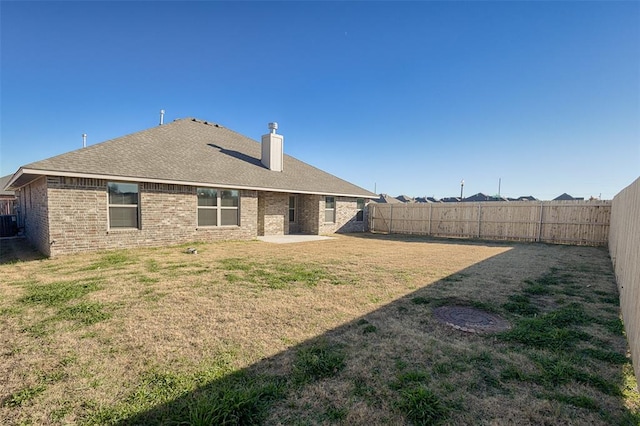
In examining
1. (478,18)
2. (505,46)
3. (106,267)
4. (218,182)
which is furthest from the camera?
(218,182)

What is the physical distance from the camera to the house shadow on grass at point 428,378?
2252mm

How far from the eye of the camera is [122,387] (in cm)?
258

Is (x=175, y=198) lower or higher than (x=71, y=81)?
lower

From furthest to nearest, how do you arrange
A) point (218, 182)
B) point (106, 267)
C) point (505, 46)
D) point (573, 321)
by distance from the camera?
point (218, 182), point (505, 46), point (106, 267), point (573, 321)

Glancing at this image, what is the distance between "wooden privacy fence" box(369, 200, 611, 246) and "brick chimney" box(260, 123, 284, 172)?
26.0 feet

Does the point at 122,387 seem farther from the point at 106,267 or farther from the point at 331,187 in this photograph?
the point at 331,187

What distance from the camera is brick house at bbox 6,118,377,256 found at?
900cm

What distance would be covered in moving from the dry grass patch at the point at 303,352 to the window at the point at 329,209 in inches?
426

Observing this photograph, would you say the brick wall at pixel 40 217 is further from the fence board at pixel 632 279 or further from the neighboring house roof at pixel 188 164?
the fence board at pixel 632 279

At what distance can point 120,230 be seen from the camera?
9.88 meters

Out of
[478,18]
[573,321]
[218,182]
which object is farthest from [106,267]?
[478,18]

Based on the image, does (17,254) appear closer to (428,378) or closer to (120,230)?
(120,230)

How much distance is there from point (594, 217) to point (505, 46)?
9077mm

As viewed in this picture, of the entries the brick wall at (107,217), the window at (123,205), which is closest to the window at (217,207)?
the brick wall at (107,217)
